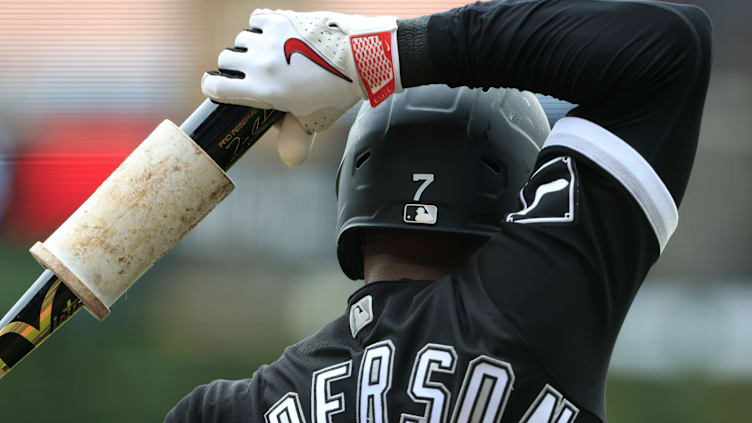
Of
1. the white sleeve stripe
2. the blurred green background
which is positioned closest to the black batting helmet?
the white sleeve stripe

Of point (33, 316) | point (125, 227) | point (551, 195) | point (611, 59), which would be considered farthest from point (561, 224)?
point (33, 316)

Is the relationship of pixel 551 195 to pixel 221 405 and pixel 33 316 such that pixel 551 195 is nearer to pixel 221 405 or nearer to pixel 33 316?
pixel 221 405

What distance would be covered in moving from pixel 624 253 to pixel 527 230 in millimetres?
146

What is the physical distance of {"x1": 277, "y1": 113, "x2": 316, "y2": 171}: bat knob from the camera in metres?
1.43

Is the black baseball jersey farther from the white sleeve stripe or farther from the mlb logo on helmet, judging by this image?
the mlb logo on helmet

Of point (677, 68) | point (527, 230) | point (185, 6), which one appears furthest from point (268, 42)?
point (185, 6)

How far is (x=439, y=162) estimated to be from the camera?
1.46 m

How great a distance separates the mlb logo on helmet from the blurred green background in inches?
185

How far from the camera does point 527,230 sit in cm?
122

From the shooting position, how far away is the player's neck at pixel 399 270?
4.75 ft

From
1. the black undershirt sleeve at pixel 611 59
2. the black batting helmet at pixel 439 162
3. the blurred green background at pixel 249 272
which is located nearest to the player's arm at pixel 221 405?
the black batting helmet at pixel 439 162

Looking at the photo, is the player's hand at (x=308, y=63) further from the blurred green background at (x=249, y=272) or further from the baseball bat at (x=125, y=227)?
the blurred green background at (x=249, y=272)

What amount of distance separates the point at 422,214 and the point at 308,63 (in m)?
0.32

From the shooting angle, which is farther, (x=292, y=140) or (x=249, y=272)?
(x=249, y=272)
